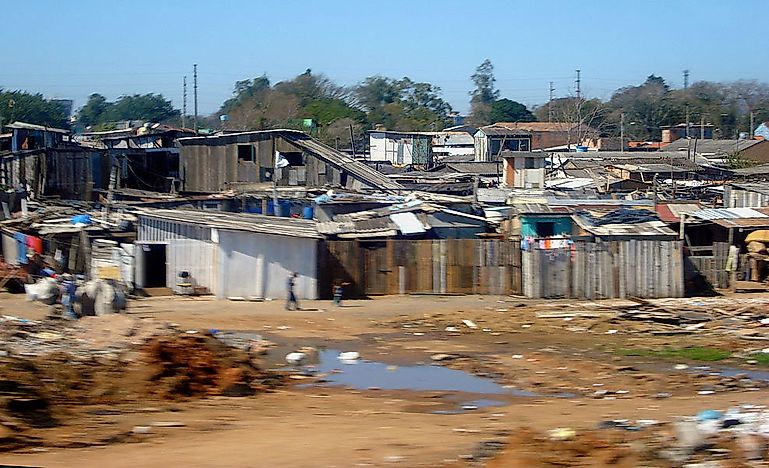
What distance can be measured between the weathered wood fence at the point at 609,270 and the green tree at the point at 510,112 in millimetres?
71329

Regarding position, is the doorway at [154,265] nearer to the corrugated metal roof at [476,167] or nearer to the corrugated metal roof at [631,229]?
the corrugated metal roof at [631,229]

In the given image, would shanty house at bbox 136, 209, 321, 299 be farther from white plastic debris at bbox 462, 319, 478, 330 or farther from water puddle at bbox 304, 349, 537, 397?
water puddle at bbox 304, 349, 537, 397

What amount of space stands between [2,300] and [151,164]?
19121 mm

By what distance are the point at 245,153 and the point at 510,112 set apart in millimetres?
60124

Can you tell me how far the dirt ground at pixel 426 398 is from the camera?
30.3ft

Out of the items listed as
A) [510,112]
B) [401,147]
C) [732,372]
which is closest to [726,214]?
[732,372]

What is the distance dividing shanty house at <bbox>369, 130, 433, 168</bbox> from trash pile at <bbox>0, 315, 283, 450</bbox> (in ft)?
149

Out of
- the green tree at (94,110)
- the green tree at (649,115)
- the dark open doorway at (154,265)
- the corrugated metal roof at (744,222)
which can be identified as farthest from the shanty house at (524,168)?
the green tree at (94,110)

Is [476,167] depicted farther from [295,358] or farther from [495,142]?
[295,358]

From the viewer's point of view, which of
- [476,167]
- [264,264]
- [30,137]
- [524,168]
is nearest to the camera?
[264,264]

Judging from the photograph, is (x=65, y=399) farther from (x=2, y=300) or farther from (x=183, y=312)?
(x=2, y=300)

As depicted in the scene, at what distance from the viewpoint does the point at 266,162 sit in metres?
38.8

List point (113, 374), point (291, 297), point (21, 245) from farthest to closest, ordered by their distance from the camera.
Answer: point (21, 245) → point (291, 297) → point (113, 374)

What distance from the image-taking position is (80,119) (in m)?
108
